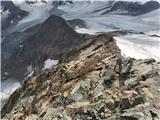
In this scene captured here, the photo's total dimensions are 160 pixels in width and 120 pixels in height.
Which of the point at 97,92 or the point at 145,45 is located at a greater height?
the point at 97,92

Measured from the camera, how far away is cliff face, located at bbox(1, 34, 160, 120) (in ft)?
104

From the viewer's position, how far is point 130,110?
100ft

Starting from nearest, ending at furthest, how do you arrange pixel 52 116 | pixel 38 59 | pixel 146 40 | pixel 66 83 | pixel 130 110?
1. pixel 130 110
2. pixel 52 116
3. pixel 66 83
4. pixel 146 40
5. pixel 38 59

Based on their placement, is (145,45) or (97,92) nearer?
(97,92)

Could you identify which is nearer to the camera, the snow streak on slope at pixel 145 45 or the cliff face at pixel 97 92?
the cliff face at pixel 97 92

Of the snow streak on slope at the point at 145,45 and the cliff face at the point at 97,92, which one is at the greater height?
the cliff face at the point at 97,92

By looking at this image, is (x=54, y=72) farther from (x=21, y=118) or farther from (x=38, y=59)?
(x=38, y=59)

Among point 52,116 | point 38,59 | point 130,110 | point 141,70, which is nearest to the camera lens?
point 130,110

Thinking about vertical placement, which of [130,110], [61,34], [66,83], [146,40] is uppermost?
[130,110]

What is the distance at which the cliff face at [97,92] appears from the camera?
31.6m

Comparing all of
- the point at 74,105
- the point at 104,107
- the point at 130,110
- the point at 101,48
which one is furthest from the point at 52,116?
the point at 101,48

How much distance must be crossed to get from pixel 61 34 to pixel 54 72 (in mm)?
141764

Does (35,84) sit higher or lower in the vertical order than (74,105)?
lower

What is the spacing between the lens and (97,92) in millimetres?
35844
